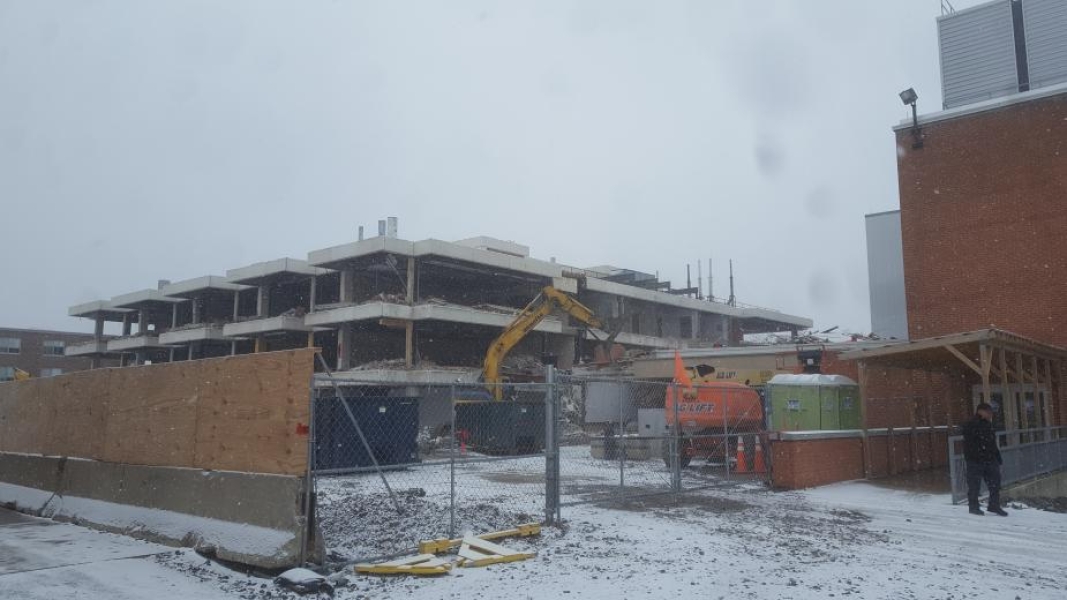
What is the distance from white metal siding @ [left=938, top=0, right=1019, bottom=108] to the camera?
24.0 meters

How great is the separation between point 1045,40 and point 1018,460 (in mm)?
14899

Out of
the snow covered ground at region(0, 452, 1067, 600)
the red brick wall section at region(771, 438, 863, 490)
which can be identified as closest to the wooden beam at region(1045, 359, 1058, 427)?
the red brick wall section at region(771, 438, 863, 490)

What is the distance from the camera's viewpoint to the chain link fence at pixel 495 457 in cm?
1021

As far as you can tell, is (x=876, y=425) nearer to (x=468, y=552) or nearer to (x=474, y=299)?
(x=468, y=552)

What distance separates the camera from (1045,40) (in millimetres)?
23188

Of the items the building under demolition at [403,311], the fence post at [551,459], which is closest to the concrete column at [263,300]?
the building under demolition at [403,311]

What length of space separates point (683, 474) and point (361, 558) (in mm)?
10713

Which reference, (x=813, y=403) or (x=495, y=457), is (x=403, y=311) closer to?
(x=813, y=403)

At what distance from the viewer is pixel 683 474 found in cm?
1783

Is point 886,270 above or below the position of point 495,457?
above

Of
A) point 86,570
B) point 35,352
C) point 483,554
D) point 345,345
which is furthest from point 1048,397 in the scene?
point 35,352

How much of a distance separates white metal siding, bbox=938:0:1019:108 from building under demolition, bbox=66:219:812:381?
1513cm

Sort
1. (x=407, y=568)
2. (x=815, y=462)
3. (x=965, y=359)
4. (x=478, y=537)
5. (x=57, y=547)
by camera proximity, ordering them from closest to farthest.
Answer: (x=407, y=568), (x=478, y=537), (x=57, y=547), (x=965, y=359), (x=815, y=462)

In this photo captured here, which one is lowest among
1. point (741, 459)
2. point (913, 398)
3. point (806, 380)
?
point (741, 459)
